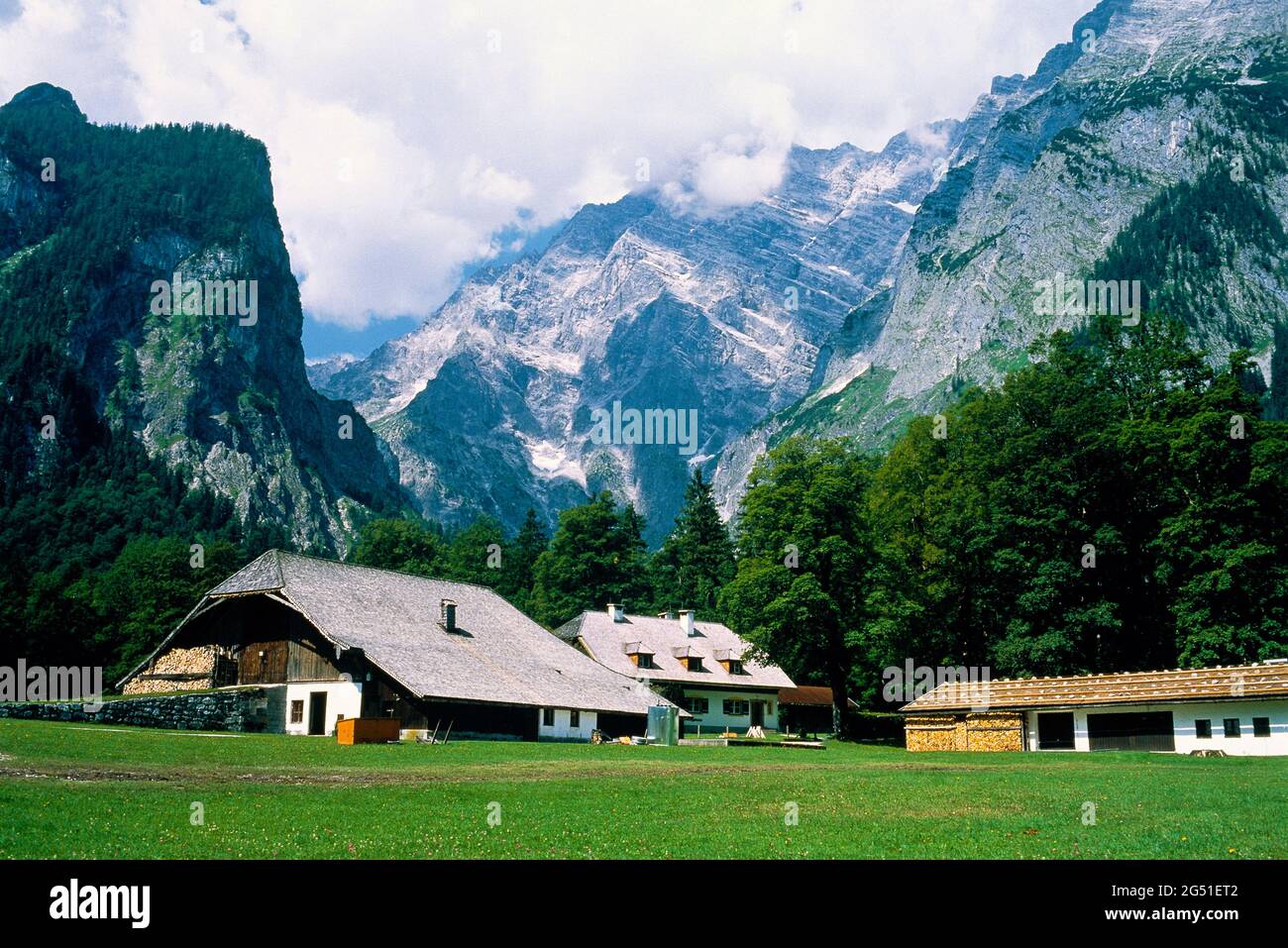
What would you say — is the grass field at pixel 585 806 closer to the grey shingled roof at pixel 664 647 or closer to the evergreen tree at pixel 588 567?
the grey shingled roof at pixel 664 647

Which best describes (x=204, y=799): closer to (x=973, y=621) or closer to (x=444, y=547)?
(x=973, y=621)

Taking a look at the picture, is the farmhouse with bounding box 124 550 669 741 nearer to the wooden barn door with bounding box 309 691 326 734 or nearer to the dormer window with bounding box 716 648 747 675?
the wooden barn door with bounding box 309 691 326 734

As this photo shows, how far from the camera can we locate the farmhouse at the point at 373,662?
159ft

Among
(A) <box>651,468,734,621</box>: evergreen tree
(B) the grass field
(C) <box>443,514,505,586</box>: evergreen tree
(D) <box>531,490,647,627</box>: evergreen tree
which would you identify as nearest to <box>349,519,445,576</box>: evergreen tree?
(C) <box>443,514,505,586</box>: evergreen tree

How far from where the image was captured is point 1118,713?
161ft

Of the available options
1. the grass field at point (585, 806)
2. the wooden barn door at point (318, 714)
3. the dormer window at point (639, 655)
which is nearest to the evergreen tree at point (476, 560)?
the dormer window at point (639, 655)

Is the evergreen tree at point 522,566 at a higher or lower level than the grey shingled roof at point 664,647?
higher

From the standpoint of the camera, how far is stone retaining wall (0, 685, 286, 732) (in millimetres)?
43406

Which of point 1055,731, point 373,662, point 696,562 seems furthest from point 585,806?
point 696,562

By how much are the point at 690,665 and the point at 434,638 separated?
97.0 ft

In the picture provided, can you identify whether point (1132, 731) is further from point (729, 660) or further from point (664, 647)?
point (664, 647)

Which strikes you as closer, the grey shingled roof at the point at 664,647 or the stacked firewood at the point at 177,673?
the stacked firewood at the point at 177,673

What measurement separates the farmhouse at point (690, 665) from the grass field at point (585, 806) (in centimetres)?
4262
